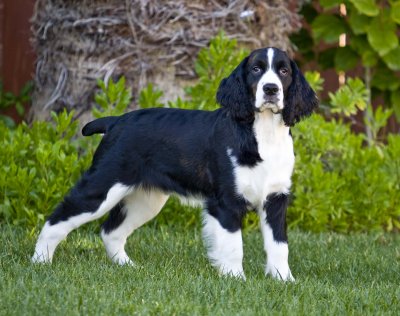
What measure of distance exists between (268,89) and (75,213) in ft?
4.63

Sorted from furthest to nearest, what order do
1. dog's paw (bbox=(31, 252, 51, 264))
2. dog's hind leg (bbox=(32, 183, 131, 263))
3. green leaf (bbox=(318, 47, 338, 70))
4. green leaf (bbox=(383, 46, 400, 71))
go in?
green leaf (bbox=(318, 47, 338, 70))
green leaf (bbox=(383, 46, 400, 71))
dog's hind leg (bbox=(32, 183, 131, 263))
dog's paw (bbox=(31, 252, 51, 264))

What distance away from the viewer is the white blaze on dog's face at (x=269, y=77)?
4802mm

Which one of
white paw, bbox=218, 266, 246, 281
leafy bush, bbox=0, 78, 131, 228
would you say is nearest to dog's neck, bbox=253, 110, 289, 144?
white paw, bbox=218, 266, 246, 281

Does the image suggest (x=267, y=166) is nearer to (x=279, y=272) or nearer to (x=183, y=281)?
(x=279, y=272)

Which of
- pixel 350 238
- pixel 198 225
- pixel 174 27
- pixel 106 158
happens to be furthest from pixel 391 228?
pixel 106 158

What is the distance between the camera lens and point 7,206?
6.45 metres

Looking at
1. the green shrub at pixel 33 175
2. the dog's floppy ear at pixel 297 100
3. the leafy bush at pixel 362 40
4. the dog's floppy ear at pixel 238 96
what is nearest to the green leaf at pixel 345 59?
the leafy bush at pixel 362 40

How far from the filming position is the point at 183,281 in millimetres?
4609

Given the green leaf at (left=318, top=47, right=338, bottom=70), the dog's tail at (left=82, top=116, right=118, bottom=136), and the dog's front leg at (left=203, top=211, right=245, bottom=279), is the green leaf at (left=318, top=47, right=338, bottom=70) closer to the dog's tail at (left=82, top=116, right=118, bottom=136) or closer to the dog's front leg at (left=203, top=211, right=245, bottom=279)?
the dog's tail at (left=82, top=116, right=118, bottom=136)

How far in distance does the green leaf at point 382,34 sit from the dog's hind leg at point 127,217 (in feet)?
10.5

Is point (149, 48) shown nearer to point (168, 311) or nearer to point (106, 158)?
point (106, 158)

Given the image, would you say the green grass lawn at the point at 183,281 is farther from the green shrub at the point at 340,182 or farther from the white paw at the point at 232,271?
the green shrub at the point at 340,182

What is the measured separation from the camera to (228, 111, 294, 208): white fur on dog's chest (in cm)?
494

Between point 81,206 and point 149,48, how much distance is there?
235cm
